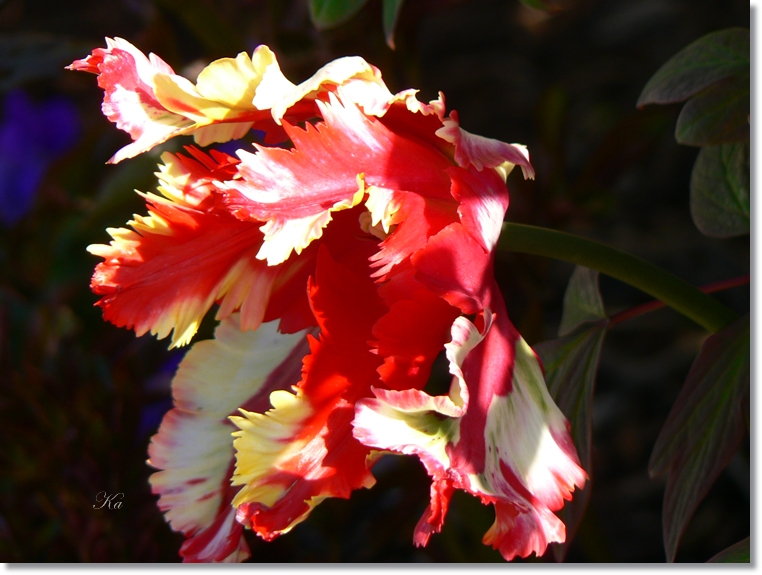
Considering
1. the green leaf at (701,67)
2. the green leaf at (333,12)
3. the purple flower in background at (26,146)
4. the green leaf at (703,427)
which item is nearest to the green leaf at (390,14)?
the green leaf at (333,12)

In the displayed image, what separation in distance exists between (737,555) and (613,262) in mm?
192

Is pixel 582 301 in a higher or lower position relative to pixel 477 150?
lower

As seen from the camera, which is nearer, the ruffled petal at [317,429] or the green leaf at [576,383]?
the ruffled petal at [317,429]

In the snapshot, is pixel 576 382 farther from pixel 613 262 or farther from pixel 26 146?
pixel 26 146

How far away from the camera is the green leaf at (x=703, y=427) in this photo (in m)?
0.49

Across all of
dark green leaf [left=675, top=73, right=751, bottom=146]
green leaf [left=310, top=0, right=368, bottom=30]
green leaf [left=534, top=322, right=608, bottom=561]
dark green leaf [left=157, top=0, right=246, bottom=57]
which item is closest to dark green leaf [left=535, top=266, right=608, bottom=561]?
green leaf [left=534, top=322, right=608, bottom=561]

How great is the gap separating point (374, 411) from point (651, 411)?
858 mm

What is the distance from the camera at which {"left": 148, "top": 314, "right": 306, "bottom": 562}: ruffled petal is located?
42 cm

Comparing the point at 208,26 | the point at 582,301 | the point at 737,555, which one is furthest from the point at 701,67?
the point at 208,26

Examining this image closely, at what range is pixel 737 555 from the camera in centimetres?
46

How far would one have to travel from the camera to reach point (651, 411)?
1.09 meters

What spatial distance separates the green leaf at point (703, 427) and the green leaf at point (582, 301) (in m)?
0.07

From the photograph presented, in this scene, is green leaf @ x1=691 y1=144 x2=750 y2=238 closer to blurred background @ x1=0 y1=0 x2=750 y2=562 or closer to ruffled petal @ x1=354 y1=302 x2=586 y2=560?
blurred background @ x1=0 y1=0 x2=750 y2=562

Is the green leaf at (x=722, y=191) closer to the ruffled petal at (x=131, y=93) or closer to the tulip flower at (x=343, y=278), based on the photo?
the tulip flower at (x=343, y=278)
